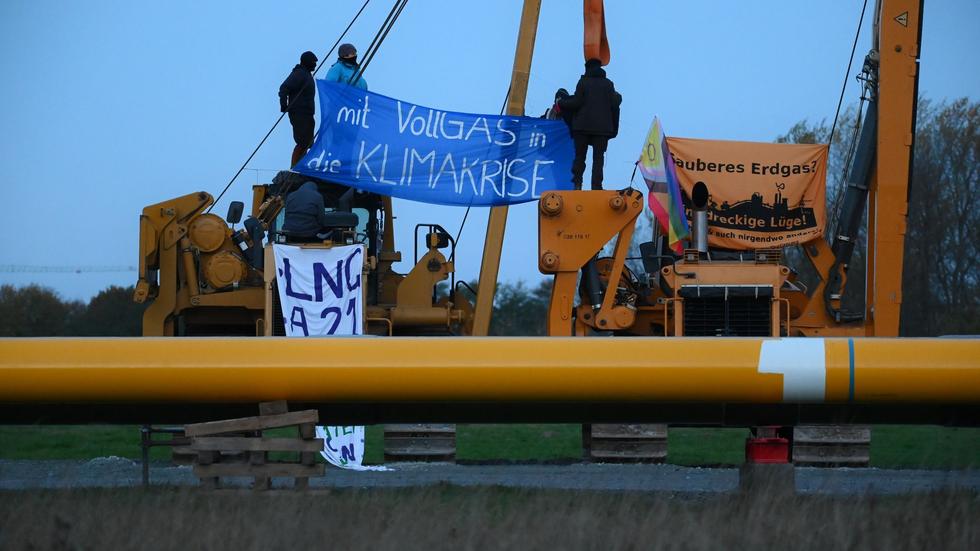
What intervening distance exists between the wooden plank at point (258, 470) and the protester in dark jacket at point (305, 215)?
4.15 meters

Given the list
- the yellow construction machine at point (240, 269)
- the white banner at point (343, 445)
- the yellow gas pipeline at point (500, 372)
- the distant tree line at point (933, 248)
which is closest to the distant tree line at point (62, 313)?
the distant tree line at point (933, 248)

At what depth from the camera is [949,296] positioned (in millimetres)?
28766

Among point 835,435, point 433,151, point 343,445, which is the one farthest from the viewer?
point 835,435

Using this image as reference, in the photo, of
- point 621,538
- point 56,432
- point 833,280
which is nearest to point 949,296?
point 833,280

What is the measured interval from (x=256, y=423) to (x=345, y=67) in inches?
238

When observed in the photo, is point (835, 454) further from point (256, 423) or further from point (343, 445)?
point (256, 423)

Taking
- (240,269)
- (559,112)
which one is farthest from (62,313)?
(559,112)

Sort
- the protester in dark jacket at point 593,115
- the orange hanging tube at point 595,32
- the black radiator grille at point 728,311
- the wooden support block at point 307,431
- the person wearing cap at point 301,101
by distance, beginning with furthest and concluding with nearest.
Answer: the person wearing cap at point 301,101 → the orange hanging tube at point 595,32 → the protester in dark jacket at point 593,115 → the black radiator grille at point 728,311 → the wooden support block at point 307,431

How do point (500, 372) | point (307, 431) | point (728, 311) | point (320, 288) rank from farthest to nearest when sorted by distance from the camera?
point (320, 288) → point (728, 311) → point (307, 431) → point (500, 372)

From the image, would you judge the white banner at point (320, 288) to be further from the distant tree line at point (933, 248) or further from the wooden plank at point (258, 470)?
the distant tree line at point (933, 248)

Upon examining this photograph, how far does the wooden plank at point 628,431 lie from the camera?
46.1ft

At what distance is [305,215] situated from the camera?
1240 cm

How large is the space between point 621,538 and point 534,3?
7800 mm

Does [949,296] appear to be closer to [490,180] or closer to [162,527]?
[490,180]
